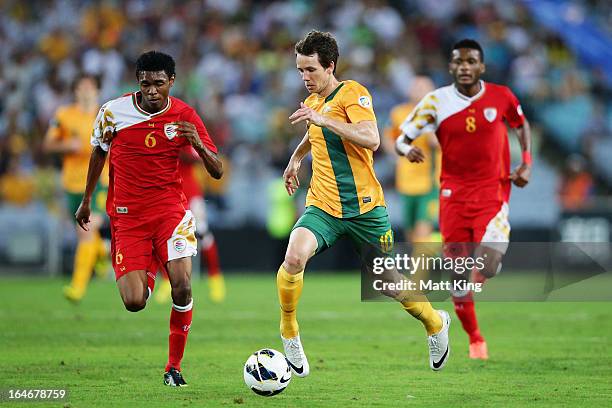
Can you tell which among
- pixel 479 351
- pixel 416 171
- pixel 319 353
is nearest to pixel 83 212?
pixel 319 353

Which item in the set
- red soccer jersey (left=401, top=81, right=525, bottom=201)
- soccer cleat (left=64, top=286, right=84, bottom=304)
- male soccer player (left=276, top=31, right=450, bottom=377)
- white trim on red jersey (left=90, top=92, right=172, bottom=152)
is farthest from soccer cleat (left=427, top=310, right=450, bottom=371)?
soccer cleat (left=64, top=286, right=84, bottom=304)

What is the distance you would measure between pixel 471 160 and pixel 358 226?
→ 1.91 meters

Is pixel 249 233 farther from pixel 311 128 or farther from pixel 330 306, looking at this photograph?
pixel 311 128

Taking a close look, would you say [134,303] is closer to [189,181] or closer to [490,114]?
[490,114]

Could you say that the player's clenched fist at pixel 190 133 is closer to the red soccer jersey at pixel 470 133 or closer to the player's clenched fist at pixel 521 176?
the red soccer jersey at pixel 470 133

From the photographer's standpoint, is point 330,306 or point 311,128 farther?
point 330,306

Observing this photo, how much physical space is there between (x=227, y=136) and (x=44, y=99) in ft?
12.7

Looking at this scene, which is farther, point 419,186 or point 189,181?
point 419,186

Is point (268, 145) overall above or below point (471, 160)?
above

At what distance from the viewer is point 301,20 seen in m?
23.4

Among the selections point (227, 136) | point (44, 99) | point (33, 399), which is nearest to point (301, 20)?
point (227, 136)

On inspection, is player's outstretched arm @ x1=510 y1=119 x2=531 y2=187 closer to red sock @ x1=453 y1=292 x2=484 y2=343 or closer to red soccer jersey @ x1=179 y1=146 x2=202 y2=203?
red sock @ x1=453 y1=292 x2=484 y2=343

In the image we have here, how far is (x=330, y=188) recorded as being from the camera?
8266 millimetres

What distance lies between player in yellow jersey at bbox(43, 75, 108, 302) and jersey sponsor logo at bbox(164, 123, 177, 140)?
20.7 feet
